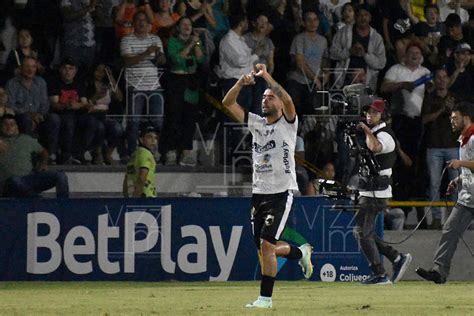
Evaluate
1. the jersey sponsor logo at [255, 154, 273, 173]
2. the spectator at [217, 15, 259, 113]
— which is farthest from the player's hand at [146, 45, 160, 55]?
the jersey sponsor logo at [255, 154, 273, 173]

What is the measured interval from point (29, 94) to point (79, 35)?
1.42m

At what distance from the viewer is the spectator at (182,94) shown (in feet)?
71.2

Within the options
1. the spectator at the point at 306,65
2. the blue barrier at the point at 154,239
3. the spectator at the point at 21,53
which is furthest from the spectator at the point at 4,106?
the spectator at the point at 306,65

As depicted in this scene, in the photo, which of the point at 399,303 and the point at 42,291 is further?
the point at 42,291

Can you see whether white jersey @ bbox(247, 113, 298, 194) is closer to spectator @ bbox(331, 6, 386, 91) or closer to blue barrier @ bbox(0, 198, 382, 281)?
blue barrier @ bbox(0, 198, 382, 281)

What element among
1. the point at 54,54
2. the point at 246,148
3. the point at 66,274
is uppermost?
the point at 54,54

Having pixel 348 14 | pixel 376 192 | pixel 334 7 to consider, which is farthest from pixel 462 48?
pixel 376 192

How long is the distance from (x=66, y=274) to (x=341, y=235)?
4.14 metres

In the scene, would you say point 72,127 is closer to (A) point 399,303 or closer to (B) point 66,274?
(B) point 66,274

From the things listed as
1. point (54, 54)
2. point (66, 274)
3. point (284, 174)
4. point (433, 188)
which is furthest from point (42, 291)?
point (433, 188)

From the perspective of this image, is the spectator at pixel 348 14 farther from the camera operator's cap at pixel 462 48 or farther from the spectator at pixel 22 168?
the spectator at pixel 22 168

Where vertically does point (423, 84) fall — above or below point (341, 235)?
above

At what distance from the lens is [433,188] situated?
2156cm

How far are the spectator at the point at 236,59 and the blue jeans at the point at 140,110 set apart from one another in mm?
1150
